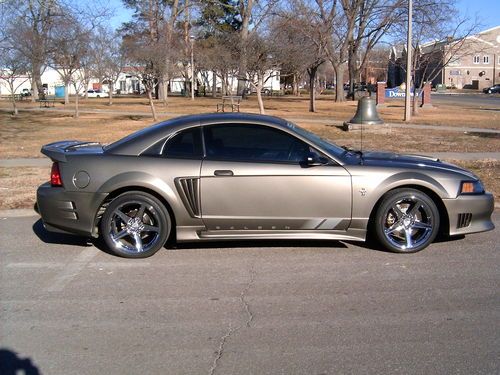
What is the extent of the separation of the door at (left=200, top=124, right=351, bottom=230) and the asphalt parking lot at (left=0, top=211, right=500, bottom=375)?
0.38 metres

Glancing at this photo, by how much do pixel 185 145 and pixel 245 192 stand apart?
2.74 feet

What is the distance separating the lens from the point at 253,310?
4.36 meters

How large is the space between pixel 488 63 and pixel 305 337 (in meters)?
115

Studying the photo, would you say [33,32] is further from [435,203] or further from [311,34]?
[435,203]

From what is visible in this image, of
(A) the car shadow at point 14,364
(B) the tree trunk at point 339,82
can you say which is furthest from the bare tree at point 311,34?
(A) the car shadow at point 14,364

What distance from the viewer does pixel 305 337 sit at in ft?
12.7

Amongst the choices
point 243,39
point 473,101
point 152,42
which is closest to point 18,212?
point 243,39

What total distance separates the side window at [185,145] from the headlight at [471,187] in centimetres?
277

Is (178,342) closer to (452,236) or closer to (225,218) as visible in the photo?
(225,218)

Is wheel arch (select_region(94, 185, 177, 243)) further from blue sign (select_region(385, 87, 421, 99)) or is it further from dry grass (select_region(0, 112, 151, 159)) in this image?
blue sign (select_region(385, 87, 421, 99))

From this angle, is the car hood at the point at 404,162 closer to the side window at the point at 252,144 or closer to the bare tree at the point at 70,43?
the side window at the point at 252,144

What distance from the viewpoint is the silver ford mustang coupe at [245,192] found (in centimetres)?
564

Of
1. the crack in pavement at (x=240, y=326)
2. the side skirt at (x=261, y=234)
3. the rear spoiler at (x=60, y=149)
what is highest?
the rear spoiler at (x=60, y=149)

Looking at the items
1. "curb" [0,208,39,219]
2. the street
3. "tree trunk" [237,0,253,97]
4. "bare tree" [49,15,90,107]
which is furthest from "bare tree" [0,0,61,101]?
the street
